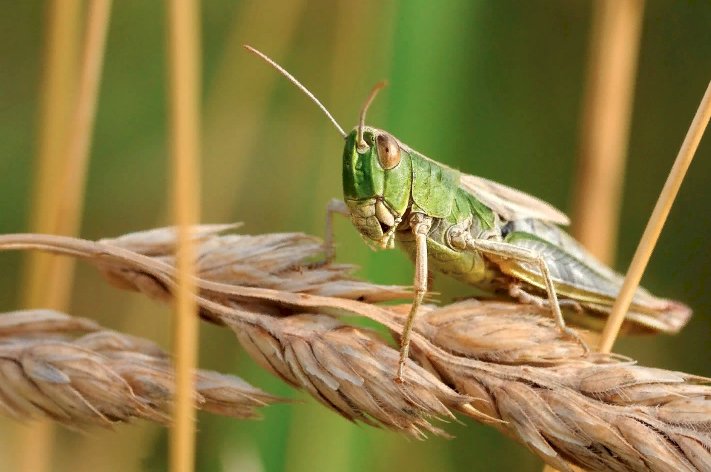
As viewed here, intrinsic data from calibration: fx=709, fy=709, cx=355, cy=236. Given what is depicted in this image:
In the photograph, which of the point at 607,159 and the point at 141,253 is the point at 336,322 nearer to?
the point at 141,253

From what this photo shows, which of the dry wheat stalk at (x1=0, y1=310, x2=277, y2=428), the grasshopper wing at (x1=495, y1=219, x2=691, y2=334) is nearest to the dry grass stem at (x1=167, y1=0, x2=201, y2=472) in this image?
the dry wheat stalk at (x1=0, y1=310, x2=277, y2=428)

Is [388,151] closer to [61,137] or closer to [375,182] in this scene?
[375,182]

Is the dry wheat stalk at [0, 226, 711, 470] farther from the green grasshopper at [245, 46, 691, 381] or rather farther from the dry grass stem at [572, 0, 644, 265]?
the dry grass stem at [572, 0, 644, 265]

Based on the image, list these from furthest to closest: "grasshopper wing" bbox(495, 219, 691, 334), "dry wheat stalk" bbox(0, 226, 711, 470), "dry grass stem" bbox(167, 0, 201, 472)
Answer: "grasshopper wing" bbox(495, 219, 691, 334) → "dry wheat stalk" bbox(0, 226, 711, 470) → "dry grass stem" bbox(167, 0, 201, 472)

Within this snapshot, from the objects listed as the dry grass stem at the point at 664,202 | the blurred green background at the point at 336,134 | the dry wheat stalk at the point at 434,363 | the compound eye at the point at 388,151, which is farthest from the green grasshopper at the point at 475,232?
the dry grass stem at the point at 664,202

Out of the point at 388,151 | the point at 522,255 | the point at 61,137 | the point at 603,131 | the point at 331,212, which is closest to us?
the point at 61,137

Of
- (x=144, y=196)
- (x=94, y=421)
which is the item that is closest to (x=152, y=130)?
(x=144, y=196)

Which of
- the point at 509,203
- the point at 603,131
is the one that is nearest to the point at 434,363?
the point at 509,203
